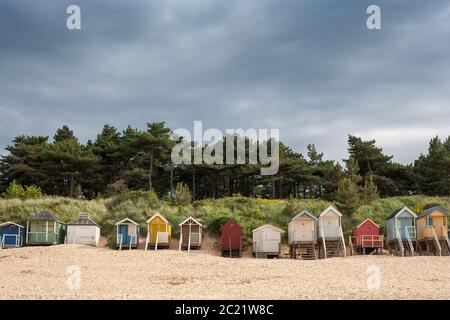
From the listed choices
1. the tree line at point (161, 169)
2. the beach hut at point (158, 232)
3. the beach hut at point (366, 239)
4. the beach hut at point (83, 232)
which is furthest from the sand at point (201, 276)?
the tree line at point (161, 169)

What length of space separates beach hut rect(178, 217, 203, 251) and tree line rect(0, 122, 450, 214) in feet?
57.3

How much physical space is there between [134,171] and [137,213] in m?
16.8

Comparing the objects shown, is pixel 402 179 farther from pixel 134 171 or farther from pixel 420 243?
pixel 134 171

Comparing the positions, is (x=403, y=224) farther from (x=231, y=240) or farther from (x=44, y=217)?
(x=44, y=217)

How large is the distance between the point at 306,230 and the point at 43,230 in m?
19.4

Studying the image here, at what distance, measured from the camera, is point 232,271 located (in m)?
30.2

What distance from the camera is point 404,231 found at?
3878cm

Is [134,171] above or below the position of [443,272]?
above

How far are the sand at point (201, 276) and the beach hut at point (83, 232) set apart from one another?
2.78 m

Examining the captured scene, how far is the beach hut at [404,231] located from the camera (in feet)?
126

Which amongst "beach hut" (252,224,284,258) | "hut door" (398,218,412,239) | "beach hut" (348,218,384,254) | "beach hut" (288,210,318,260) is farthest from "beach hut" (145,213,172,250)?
"hut door" (398,218,412,239)

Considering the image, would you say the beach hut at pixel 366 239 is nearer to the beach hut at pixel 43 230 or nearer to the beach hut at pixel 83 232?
the beach hut at pixel 83 232
